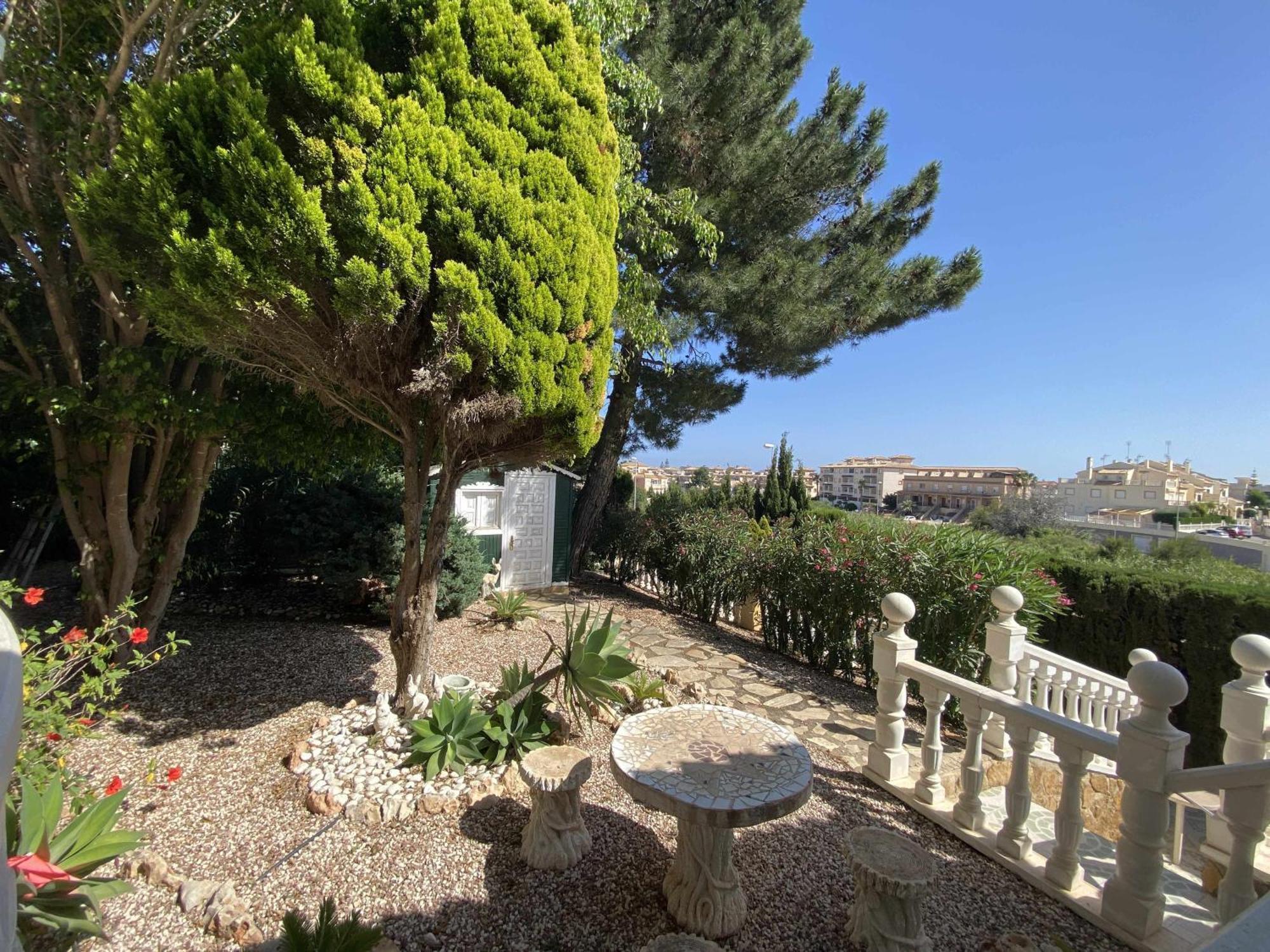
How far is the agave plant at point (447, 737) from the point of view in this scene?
118 inches

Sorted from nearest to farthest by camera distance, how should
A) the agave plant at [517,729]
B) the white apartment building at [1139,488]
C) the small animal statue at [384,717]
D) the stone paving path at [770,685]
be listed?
1. the agave plant at [517,729]
2. the small animal statue at [384,717]
3. the stone paving path at [770,685]
4. the white apartment building at [1139,488]

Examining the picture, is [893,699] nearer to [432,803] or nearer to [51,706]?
[432,803]

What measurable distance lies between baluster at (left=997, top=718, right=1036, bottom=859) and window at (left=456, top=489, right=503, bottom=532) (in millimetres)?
6230

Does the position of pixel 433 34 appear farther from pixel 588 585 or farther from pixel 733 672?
pixel 588 585

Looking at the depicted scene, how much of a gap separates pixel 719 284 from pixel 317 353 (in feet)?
18.9

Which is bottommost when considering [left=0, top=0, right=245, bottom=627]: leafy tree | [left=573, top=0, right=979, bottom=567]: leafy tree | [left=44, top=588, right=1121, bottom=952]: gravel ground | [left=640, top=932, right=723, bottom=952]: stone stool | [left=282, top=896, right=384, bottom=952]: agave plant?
[left=44, top=588, right=1121, bottom=952]: gravel ground

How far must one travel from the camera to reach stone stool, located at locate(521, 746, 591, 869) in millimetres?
2406

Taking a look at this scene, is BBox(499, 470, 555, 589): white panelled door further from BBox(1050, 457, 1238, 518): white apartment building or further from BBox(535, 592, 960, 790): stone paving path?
BBox(1050, 457, 1238, 518): white apartment building

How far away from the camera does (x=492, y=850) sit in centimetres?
253

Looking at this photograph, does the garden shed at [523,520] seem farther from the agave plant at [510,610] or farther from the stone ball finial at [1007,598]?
the stone ball finial at [1007,598]

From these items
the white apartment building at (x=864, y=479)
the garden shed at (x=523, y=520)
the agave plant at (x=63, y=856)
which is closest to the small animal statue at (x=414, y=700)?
the agave plant at (x=63, y=856)

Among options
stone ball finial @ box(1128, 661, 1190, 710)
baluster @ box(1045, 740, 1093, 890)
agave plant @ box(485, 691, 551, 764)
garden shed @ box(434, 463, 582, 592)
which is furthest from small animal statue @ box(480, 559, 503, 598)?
stone ball finial @ box(1128, 661, 1190, 710)

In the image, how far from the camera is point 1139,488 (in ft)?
154

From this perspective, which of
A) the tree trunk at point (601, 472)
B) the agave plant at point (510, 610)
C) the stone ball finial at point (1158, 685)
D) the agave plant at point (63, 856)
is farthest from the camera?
the tree trunk at point (601, 472)
